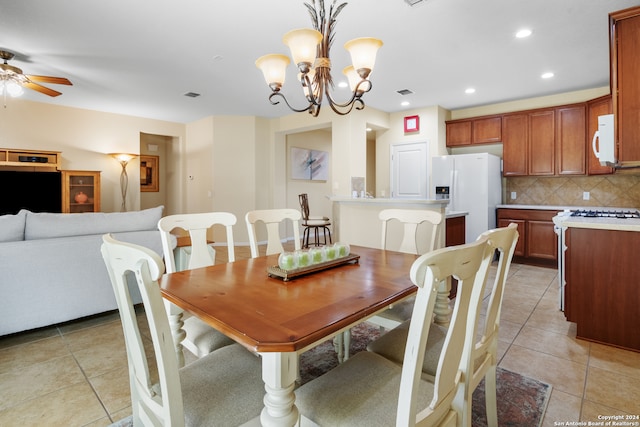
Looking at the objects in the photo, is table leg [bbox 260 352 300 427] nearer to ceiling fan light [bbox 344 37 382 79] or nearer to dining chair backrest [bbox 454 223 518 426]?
dining chair backrest [bbox 454 223 518 426]

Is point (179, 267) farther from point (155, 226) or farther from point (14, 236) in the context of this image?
point (14, 236)

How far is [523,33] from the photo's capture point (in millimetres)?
3055

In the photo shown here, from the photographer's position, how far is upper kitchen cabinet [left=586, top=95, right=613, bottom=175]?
420 centimetres

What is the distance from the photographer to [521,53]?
3.48m

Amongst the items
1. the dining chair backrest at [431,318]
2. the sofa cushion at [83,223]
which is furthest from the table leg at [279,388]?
the sofa cushion at [83,223]

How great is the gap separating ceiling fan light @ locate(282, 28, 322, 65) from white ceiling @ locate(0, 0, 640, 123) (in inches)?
36.2

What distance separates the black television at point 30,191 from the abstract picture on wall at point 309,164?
4.17 meters

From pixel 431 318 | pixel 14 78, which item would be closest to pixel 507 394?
pixel 431 318

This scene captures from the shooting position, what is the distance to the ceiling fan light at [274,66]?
2.07m

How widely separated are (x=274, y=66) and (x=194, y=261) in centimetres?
132

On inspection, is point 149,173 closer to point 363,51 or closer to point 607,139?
point 363,51

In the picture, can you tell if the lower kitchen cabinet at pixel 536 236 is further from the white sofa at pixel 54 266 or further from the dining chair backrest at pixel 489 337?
the white sofa at pixel 54 266

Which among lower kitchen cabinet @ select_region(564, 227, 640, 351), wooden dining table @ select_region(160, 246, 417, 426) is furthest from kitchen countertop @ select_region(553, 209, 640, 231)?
wooden dining table @ select_region(160, 246, 417, 426)

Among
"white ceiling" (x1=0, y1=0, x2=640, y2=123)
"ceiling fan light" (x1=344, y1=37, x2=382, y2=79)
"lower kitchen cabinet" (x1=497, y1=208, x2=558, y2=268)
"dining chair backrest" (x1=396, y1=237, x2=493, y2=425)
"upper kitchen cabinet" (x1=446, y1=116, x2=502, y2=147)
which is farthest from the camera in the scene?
"upper kitchen cabinet" (x1=446, y1=116, x2=502, y2=147)
